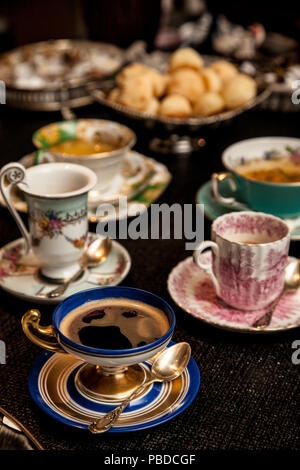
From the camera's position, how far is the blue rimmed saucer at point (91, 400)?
65 cm

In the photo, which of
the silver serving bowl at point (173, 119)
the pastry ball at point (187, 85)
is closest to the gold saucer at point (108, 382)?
the silver serving bowl at point (173, 119)

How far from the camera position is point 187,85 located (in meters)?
1.44

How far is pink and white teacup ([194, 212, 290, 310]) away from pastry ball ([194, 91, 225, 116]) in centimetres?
55

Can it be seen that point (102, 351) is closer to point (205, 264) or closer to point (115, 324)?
point (115, 324)

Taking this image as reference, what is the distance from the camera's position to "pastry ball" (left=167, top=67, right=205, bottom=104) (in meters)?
1.43

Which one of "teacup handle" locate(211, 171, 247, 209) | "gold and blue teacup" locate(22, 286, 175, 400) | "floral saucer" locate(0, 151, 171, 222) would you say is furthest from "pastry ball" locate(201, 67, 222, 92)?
"gold and blue teacup" locate(22, 286, 175, 400)

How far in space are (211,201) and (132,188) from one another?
17 cm

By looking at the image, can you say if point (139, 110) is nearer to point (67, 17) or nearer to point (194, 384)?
point (194, 384)

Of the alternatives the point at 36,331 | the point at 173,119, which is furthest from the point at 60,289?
the point at 173,119

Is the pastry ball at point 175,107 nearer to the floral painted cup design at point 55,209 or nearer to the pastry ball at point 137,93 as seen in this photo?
the pastry ball at point 137,93

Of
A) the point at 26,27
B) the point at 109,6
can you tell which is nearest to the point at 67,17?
the point at 26,27

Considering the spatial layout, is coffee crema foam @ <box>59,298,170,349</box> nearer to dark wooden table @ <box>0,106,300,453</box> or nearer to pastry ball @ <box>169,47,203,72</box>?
dark wooden table @ <box>0,106,300,453</box>

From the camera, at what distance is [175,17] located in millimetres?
2236

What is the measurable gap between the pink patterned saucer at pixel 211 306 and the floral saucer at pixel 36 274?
0.09 m
